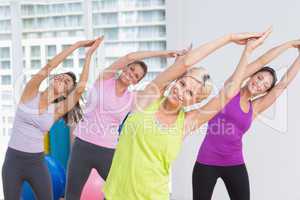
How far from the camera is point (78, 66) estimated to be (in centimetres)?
456

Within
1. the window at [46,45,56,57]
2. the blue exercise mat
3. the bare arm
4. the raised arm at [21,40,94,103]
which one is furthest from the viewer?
the window at [46,45,56,57]

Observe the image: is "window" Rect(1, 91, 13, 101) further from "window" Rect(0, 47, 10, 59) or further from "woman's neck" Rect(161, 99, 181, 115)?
"woman's neck" Rect(161, 99, 181, 115)

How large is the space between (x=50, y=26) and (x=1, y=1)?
59 centimetres

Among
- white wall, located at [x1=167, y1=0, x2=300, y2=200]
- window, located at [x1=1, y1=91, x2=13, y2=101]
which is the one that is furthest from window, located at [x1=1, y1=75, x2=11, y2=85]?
white wall, located at [x1=167, y1=0, x2=300, y2=200]

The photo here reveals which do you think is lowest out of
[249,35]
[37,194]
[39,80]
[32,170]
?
[37,194]

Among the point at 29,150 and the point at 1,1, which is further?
the point at 1,1

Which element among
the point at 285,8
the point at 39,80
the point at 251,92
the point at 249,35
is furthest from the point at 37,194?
the point at 285,8

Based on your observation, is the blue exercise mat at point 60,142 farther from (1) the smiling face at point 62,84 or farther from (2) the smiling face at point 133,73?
(2) the smiling face at point 133,73

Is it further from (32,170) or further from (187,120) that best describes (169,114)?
(32,170)

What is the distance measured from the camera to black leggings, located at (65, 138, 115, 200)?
9.46 ft

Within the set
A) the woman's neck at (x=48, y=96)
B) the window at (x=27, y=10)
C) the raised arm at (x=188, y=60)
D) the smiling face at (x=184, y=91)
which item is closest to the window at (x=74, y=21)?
the window at (x=27, y=10)

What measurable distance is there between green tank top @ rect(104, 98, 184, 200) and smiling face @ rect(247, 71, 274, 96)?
3.05ft

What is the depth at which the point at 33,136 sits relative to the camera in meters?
2.71

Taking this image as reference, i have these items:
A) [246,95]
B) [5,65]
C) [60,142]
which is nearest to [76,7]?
[5,65]
